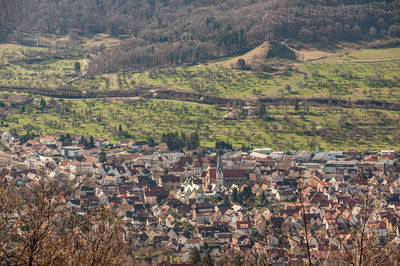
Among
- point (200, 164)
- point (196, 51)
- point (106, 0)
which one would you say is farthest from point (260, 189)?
point (106, 0)

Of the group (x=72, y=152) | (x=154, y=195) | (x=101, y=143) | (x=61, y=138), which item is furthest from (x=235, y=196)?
(x=61, y=138)

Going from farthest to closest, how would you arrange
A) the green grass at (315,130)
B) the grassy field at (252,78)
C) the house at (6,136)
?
1. the grassy field at (252,78)
2. the house at (6,136)
3. the green grass at (315,130)

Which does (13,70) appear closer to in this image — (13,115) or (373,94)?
(13,115)

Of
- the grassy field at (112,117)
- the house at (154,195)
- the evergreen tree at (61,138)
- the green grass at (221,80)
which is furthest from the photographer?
the green grass at (221,80)

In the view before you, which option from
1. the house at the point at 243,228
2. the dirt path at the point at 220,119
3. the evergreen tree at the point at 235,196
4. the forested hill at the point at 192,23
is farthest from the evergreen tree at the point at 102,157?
the forested hill at the point at 192,23

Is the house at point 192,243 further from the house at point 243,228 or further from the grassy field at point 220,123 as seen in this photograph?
the grassy field at point 220,123

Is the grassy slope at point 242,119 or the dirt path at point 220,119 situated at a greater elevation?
the grassy slope at point 242,119

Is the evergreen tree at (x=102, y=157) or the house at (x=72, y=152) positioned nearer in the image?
the evergreen tree at (x=102, y=157)
